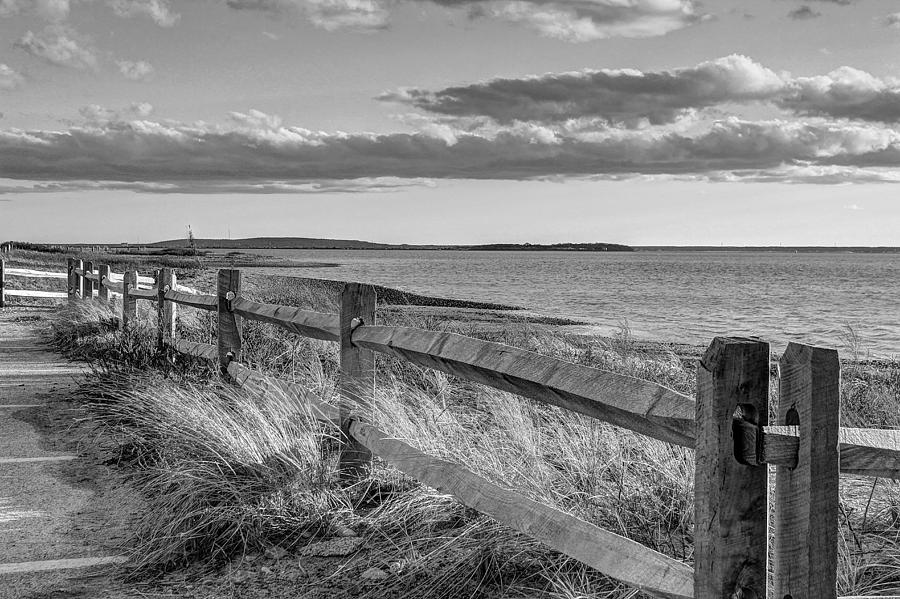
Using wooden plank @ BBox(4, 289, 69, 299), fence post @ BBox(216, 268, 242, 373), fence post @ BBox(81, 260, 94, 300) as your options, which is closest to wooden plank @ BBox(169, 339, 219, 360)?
fence post @ BBox(216, 268, 242, 373)

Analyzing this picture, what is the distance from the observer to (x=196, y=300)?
9.79 meters

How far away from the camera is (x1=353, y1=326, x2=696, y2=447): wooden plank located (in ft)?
9.55

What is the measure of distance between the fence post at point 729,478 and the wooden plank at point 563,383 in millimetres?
203

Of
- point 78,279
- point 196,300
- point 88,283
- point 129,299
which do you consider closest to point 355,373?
point 196,300

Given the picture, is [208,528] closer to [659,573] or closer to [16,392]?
[659,573]

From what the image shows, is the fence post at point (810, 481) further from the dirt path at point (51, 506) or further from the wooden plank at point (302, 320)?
the wooden plank at point (302, 320)

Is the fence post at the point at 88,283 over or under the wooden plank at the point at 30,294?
over

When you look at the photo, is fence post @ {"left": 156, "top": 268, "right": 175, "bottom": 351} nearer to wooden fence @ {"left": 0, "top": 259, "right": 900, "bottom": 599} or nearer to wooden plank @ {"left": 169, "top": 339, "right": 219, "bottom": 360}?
wooden plank @ {"left": 169, "top": 339, "right": 219, "bottom": 360}

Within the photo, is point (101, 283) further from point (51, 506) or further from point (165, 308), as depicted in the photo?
point (51, 506)

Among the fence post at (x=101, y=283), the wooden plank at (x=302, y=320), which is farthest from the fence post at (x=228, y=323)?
the fence post at (x=101, y=283)

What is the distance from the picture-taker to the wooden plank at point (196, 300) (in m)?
9.20

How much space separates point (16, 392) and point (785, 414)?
32.7 feet

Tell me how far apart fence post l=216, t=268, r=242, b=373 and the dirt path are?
1.61m

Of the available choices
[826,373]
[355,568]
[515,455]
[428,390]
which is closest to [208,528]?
[355,568]
